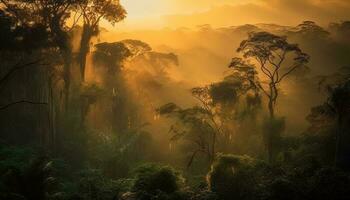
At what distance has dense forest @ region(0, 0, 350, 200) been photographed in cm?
2230

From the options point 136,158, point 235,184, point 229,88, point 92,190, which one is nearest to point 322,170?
point 235,184

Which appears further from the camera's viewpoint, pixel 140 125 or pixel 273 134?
pixel 140 125

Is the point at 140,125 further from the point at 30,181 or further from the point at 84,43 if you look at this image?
the point at 30,181

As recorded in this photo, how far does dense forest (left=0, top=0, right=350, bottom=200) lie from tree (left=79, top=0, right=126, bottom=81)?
0.35ft

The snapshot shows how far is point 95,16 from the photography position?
47.2m

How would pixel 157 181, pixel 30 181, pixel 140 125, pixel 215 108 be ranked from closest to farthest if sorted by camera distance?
pixel 30 181 → pixel 157 181 → pixel 215 108 → pixel 140 125

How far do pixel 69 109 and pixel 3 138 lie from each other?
10154 millimetres

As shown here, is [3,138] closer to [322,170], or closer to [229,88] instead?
[229,88]

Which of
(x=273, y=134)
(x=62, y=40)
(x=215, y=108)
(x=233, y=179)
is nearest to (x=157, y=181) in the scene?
(x=233, y=179)

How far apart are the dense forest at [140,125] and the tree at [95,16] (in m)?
0.11

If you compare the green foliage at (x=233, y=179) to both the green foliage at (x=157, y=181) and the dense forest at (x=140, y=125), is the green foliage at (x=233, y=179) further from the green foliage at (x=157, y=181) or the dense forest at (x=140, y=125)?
the green foliage at (x=157, y=181)

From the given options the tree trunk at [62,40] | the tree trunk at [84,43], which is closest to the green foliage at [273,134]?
the tree trunk at [62,40]

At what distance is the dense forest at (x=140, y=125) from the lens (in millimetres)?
22297

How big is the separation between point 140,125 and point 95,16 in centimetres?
1226
